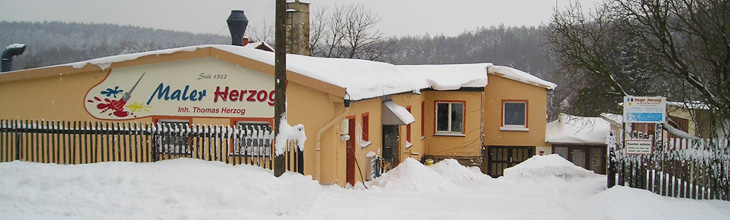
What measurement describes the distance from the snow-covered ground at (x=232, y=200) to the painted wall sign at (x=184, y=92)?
2.29 meters

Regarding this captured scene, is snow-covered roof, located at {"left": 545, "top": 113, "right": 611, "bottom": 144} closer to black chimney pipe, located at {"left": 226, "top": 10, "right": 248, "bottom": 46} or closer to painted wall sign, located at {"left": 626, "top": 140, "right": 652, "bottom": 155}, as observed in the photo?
black chimney pipe, located at {"left": 226, "top": 10, "right": 248, "bottom": 46}

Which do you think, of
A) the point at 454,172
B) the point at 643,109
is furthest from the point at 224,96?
the point at 643,109

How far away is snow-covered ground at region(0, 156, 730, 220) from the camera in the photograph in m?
9.56

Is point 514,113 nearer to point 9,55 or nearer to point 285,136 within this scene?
point 285,136

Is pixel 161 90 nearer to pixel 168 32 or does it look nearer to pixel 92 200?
pixel 92 200

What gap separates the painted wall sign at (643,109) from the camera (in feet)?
39.7

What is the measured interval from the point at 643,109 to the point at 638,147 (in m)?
0.86

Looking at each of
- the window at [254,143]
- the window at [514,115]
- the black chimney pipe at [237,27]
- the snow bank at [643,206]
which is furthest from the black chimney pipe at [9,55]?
the window at [514,115]

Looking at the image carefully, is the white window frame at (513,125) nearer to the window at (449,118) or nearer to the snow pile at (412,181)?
the window at (449,118)

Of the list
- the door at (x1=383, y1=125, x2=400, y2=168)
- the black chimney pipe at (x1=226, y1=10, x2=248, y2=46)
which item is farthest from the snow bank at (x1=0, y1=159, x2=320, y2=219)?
the black chimney pipe at (x1=226, y1=10, x2=248, y2=46)

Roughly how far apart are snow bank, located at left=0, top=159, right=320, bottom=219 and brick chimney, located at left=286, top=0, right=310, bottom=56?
12647 mm

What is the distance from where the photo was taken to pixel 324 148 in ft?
43.7

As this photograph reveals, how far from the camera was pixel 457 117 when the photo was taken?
24.3 m

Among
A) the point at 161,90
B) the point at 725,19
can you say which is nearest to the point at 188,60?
the point at 161,90
